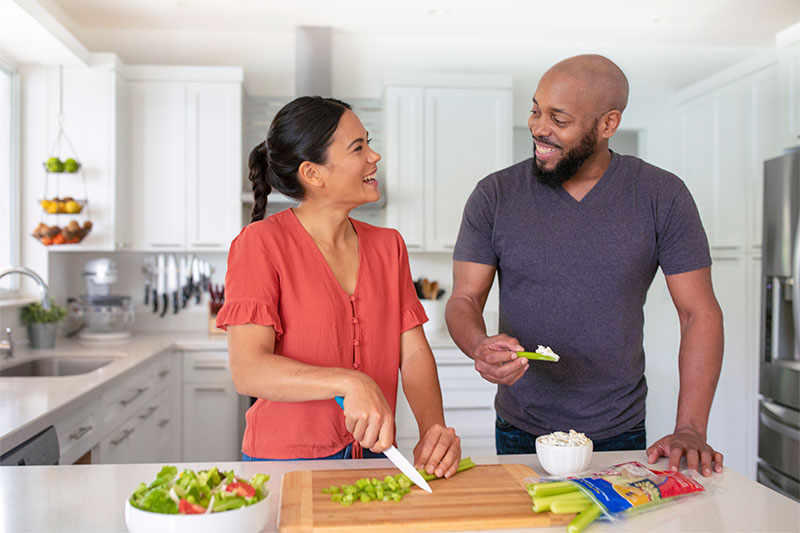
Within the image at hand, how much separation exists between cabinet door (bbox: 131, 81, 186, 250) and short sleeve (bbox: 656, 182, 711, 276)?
9.47 ft

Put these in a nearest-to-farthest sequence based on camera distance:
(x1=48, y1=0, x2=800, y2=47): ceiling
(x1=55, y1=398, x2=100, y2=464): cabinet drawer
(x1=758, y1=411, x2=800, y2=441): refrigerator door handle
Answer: (x1=55, y1=398, x2=100, y2=464): cabinet drawer < (x1=758, y1=411, x2=800, y2=441): refrigerator door handle < (x1=48, y1=0, x2=800, y2=47): ceiling

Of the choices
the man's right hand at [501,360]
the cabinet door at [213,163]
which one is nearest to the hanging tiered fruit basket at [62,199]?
the cabinet door at [213,163]

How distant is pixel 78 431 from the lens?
2.37 metres

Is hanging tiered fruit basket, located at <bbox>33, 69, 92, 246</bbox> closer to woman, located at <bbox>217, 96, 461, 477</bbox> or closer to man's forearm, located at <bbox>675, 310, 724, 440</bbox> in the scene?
woman, located at <bbox>217, 96, 461, 477</bbox>

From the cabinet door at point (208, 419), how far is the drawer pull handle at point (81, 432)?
121 cm

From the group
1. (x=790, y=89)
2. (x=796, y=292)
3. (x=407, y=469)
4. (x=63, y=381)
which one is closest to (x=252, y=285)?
(x=407, y=469)

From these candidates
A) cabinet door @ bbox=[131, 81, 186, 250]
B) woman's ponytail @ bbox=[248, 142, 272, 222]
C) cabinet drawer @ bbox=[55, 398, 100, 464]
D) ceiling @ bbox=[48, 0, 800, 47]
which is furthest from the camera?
cabinet door @ bbox=[131, 81, 186, 250]

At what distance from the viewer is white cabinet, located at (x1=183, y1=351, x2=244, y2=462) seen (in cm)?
369

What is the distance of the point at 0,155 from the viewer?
353 cm

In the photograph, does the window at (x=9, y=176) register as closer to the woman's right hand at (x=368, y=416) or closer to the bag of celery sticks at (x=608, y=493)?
the woman's right hand at (x=368, y=416)

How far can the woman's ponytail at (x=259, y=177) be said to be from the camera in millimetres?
1569

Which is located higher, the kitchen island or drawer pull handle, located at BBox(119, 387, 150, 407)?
the kitchen island

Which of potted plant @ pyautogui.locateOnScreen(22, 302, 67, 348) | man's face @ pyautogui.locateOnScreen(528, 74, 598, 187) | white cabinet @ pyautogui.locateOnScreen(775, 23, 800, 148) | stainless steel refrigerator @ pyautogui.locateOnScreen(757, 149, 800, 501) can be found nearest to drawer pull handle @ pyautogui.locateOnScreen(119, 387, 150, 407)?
potted plant @ pyautogui.locateOnScreen(22, 302, 67, 348)

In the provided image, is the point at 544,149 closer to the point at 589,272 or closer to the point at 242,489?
the point at 589,272
